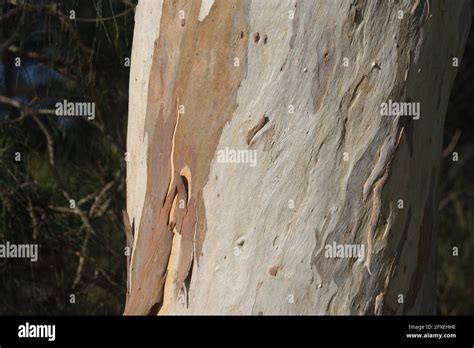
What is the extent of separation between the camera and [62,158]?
2.70 meters

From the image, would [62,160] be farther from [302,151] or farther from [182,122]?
[302,151]

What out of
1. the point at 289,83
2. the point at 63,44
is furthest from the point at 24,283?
the point at 289,83

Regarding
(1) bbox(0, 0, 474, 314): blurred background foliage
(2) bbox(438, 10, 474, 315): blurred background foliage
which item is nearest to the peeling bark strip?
(1) bbox(0, 0, 474, 314): blurred background foliage

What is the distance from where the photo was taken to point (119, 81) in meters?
2.68

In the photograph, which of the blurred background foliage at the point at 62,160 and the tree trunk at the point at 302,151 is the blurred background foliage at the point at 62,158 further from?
the tree trunk at the point at 302,151

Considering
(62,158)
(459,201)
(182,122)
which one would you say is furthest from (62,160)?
(182,122)

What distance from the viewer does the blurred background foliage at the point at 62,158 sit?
2475mm

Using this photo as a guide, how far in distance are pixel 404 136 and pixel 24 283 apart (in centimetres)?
183

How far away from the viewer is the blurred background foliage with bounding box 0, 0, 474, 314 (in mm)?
2475

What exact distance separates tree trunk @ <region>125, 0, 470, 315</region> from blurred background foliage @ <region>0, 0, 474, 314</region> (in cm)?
125

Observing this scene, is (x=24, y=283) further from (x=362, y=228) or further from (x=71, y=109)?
(x=362, y=228)

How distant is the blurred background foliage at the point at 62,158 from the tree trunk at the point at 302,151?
49.4 inches

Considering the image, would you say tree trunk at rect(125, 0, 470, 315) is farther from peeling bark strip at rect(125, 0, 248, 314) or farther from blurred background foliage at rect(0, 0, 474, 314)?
blurred background foliage at rect(0, 0, 474, 314)

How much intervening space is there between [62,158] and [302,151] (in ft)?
5.72
